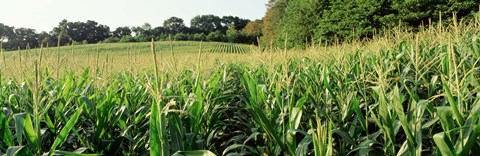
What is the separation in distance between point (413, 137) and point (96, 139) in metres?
1.59

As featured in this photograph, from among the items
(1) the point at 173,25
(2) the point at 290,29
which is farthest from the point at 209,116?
(1) the point at 173,25

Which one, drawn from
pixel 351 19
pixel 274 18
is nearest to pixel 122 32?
pixel 274 18

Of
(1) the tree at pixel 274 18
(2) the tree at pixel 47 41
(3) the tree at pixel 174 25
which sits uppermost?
(3) the tree at pixel 174 25

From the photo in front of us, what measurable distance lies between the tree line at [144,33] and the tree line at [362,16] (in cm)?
2297

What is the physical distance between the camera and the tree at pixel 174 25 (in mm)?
80125

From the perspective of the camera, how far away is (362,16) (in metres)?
21.1

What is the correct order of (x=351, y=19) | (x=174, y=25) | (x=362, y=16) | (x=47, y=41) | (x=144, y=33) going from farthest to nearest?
(x=174, y=25)
(x=144, y=33)
(x=351, y=19)
(x=362, y=16)
(x=47, y=41)

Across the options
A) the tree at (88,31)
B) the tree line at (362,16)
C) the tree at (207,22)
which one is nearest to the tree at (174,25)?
the tree at (207,22)

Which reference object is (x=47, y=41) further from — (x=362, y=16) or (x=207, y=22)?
(x=207, y=22)

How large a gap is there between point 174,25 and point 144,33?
8.40 meters

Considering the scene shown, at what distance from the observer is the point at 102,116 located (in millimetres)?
1897

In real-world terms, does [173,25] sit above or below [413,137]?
above

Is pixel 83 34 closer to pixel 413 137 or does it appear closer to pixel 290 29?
pixel 290 29

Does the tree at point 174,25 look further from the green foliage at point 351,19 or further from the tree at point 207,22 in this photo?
the green foliage at point 351,19
